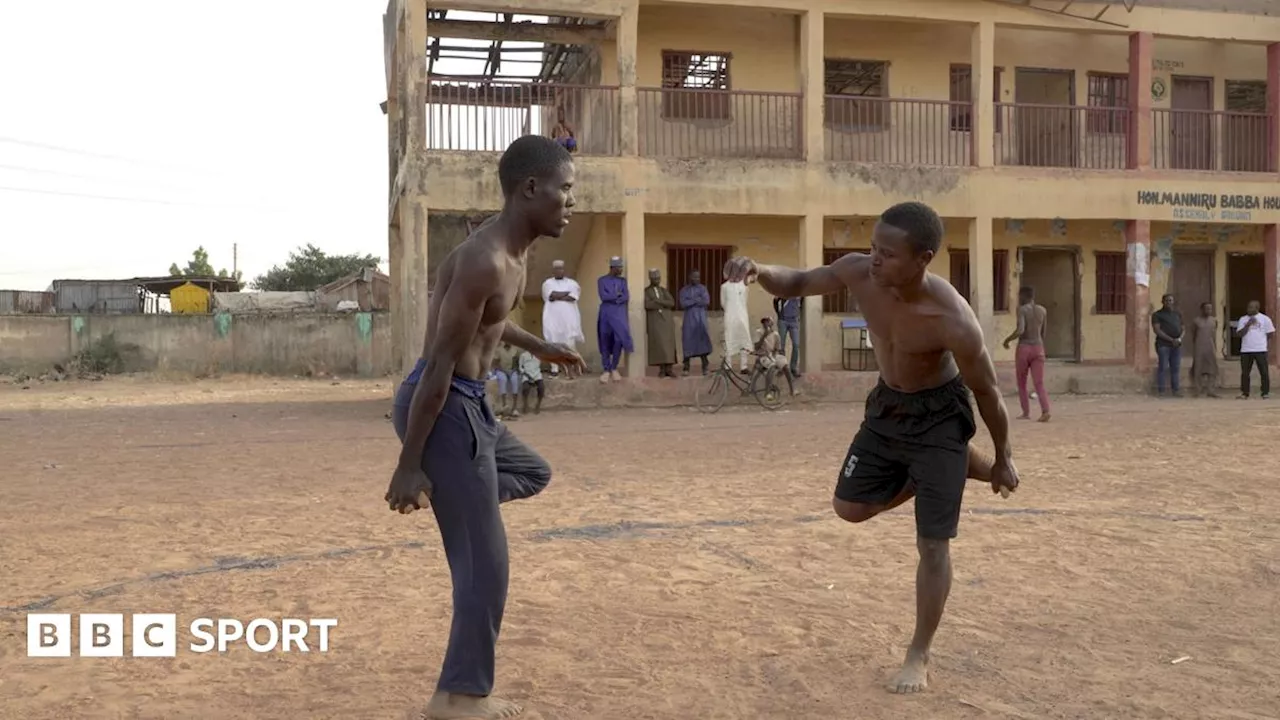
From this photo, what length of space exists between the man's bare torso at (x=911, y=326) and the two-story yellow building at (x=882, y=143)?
456 inches

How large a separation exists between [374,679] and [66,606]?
1729 mm

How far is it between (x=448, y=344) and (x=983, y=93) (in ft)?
51.9

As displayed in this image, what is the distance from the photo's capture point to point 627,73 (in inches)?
623

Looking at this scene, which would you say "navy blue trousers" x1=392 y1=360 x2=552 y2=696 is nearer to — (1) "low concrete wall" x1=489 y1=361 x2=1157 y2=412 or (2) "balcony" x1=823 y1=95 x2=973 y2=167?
(1) "low concrete wall" x1=489 y1=361 x2=1157 y2=412

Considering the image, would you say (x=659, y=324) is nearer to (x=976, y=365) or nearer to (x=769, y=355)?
(x=769, y=355)

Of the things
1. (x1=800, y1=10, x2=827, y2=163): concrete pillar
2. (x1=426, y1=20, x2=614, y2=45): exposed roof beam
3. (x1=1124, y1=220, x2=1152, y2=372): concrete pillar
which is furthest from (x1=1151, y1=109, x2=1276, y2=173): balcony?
(x1=426, y1=20, x2=614, y2=45): exposed roof beam

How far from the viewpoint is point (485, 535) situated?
3.19m

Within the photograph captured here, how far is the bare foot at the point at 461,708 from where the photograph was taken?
3208 millimetres

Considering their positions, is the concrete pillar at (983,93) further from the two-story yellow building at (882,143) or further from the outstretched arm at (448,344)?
the outstretched arm at (448,344)

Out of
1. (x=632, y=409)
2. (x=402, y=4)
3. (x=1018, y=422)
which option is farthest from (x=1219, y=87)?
(x=402, y=4)

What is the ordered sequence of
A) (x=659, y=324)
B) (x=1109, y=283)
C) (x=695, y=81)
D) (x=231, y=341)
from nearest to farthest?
(x=659, y=324), (x=695, y=81), (x=1109, y=283), (x=231, y=341)

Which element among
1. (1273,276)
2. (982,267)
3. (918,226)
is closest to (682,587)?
(918,226)

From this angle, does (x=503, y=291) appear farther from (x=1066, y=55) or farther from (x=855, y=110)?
(x=1066, y=55)

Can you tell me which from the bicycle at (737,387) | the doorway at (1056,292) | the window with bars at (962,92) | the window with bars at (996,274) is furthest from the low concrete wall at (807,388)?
the window with bars at (962,92)
